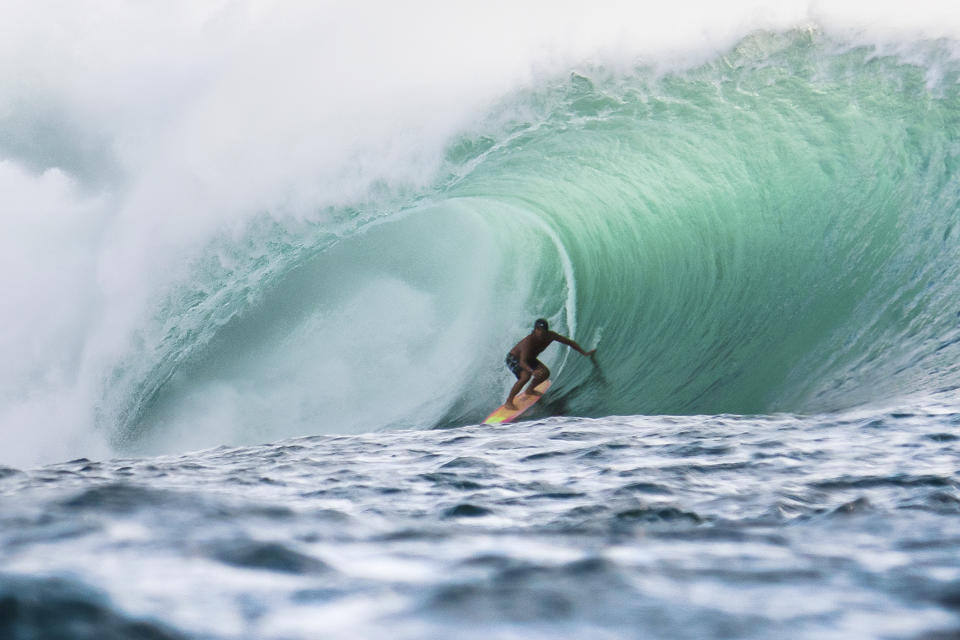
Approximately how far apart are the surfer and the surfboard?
0.06 m

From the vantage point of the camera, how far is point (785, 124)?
10.3 metres

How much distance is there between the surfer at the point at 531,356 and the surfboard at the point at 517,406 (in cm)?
6

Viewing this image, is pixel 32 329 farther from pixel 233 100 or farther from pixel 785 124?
pixel 785 124

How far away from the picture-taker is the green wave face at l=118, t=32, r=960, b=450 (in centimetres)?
792

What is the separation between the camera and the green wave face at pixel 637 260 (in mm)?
7922

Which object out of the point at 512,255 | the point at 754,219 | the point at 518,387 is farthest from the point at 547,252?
the point at 518,387

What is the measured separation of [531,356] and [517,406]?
21.5 inches

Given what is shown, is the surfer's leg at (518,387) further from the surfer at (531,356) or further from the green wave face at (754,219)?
the green wave face at (754,219)

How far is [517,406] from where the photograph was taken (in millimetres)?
8789

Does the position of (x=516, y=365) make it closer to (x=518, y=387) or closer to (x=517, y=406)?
(x=518, y=387)

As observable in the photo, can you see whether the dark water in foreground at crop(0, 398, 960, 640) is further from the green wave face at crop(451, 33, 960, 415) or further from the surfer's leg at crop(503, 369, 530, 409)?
the surfer's leg at crop(503, 369, 530, 409)

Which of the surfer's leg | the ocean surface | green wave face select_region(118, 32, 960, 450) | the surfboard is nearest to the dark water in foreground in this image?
the ocean surface

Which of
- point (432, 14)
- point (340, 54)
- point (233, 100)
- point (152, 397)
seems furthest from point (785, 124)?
point (152, 397)

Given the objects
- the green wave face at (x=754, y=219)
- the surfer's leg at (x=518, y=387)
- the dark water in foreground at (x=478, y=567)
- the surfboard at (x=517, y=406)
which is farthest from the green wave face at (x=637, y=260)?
the dark water in foreground at (x=478, y=567)
